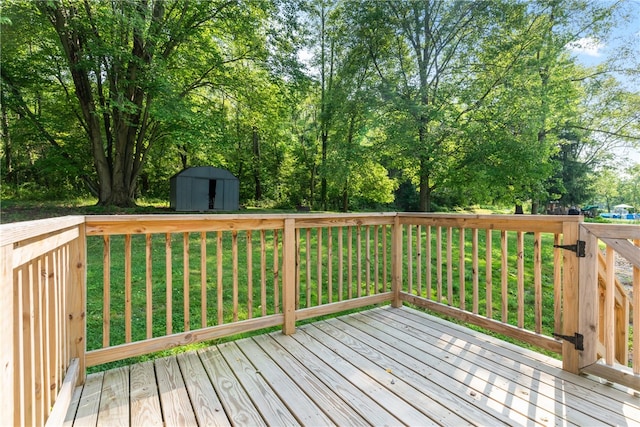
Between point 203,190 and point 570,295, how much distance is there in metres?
10.1

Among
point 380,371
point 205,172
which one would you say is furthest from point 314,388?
point 205,172

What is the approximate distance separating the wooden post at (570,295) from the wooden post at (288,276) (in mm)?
2009

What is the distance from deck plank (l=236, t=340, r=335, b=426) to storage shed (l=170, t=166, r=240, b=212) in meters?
8.58

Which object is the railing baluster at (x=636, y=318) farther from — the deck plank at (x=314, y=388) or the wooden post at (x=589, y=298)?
the deck plank at (x=314, y=388)

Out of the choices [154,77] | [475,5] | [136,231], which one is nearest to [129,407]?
[136,231]

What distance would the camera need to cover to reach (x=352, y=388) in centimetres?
Result: 192

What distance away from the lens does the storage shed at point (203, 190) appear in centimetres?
1001

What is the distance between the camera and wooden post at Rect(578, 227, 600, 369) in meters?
2.03

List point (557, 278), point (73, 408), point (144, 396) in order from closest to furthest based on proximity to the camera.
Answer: point (73, 408)
point (144, 396)
point (557, 278)

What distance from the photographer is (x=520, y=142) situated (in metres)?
7.67

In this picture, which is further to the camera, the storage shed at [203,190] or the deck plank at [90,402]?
the storage shed at [203,190]

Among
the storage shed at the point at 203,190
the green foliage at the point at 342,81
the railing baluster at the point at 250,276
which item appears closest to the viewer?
the railing baluster at the point at 250,276

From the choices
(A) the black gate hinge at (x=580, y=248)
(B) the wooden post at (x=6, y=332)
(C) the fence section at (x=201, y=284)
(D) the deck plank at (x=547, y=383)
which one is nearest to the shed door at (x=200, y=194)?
(C) the fence section at (x=201, y=284)

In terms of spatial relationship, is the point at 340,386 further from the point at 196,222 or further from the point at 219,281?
the point at 196,222
